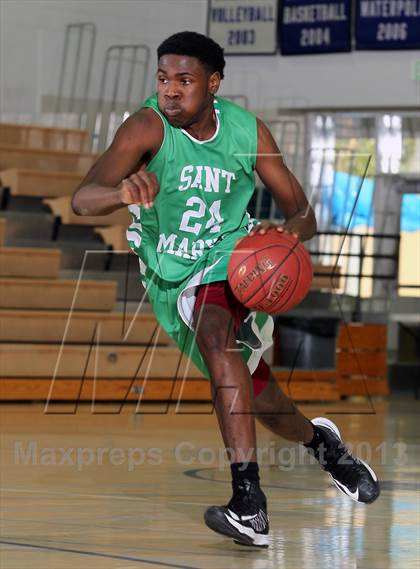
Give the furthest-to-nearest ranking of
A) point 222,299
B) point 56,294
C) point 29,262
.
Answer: point 29,262, point 56,294, point 222,299

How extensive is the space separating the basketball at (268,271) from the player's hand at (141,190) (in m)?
0.42

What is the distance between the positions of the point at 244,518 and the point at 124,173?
0.97 meters

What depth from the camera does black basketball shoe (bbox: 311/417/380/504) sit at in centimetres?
390

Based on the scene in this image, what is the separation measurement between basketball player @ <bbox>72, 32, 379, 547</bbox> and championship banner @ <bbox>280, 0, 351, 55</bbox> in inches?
350

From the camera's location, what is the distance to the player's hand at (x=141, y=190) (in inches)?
121

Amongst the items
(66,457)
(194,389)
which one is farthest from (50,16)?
(66,457)

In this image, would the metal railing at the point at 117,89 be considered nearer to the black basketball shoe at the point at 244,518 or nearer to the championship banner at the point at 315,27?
the championship banner at the point at 315,27

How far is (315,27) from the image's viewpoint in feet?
41.1

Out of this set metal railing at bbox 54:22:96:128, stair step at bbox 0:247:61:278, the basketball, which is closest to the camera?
the basketball

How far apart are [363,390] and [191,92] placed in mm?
7557

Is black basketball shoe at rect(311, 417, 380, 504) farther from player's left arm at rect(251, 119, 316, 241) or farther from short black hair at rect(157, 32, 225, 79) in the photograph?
short black hair at rect(157, 32, 225, 79)

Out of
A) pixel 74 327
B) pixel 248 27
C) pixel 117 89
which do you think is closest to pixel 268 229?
pixel 74 327

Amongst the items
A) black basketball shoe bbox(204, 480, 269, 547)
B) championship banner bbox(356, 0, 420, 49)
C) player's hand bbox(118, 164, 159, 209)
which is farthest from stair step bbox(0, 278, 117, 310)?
player's hand bbox(118, 164, 159, 209)

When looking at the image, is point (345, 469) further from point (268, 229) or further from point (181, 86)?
point (181, 86)
